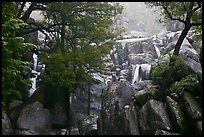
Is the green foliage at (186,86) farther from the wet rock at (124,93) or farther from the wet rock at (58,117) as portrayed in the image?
the wet rock at (58,117)

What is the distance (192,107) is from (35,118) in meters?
12.2

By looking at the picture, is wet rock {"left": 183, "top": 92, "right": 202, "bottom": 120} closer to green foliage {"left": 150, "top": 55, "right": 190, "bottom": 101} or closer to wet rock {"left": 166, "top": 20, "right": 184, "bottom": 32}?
green foliage {"left": 150, "top": 55, "right": 190, "bottom": 101}

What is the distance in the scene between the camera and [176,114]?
15562mm

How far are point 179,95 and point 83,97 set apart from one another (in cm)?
1440

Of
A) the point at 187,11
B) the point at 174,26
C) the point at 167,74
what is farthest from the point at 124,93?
the point at 174,26

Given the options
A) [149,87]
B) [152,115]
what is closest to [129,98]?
[149,87]

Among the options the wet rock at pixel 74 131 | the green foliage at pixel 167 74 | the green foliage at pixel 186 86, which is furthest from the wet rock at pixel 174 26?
the green foliage at pixel 186 86

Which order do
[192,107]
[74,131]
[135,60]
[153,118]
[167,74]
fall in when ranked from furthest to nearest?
[135,60], [74,131], [167,74], [153,118], [192,107]

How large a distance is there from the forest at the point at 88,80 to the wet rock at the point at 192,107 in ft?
0.13

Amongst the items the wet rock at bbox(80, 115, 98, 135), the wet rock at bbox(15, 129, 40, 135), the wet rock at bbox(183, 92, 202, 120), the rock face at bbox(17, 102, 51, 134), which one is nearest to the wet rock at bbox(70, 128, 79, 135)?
the wet rock at bbox(80, 115, 98, 135)

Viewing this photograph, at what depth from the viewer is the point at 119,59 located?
158ft

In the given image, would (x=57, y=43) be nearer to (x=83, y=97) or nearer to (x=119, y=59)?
(x=83, y=97)

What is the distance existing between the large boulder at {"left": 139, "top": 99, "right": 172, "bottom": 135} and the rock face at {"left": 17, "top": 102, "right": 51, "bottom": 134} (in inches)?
351

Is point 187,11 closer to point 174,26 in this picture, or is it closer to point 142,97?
point 142,97
